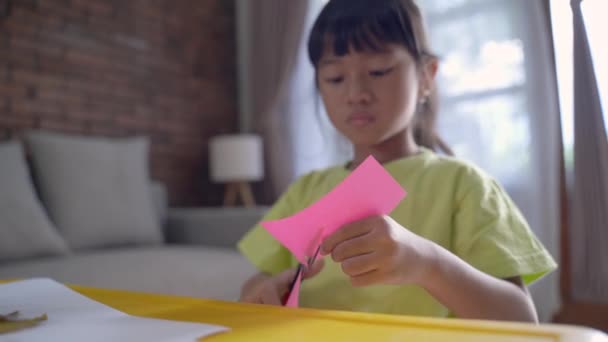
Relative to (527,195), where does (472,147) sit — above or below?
above

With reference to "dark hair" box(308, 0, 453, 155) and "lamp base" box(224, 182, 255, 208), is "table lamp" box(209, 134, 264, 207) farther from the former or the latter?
"dark hair" box(308, 0, 453, 155)

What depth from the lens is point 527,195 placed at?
2377 mm

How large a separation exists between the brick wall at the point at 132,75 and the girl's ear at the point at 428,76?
84.2 inches

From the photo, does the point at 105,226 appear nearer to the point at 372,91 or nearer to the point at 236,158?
the point at 236,158

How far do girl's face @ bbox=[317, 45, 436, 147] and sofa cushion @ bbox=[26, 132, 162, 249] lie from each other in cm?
162

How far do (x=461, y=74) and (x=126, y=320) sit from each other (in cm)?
242

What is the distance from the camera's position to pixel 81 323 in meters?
0.40

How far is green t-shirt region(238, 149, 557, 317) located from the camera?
620 millimetres

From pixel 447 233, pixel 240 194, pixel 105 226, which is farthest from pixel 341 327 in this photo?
pixel 240 194

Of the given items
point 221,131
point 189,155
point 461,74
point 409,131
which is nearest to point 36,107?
point 189,155

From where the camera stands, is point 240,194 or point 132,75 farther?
point 240,194

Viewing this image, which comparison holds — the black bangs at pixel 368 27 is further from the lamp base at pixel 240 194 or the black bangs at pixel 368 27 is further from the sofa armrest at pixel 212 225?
the lamp base at pixel 240 194

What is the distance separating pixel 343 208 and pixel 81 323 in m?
0.21

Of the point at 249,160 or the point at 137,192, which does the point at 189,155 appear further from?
the point at 137,192
